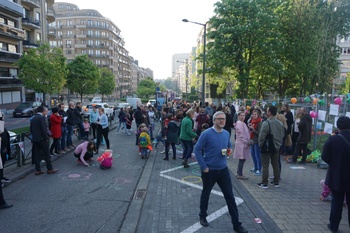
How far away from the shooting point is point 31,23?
4122cm

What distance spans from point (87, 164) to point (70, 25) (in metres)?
87.6

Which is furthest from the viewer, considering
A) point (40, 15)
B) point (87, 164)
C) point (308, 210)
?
point (40, 15)

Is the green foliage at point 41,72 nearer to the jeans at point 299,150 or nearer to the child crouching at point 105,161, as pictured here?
the child crouching at point 105,161

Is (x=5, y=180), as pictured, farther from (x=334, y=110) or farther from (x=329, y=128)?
(x=334, y=110)

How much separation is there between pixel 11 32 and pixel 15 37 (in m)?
0.85

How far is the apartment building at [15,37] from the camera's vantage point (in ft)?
116

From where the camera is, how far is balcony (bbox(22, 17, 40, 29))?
40.4 metres

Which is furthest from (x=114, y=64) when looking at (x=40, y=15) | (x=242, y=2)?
(x=242, y=2)

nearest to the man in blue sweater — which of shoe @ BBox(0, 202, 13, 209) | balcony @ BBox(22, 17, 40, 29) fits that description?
shoe @ BBox(0, 202, 13, 209)

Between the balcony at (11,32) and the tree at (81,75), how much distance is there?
955cm

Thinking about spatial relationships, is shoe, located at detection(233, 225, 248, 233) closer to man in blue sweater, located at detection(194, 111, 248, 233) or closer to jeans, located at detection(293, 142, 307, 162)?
man in blue sweater, located at detection(194, 111, 248, 233)

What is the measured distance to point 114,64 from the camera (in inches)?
3720

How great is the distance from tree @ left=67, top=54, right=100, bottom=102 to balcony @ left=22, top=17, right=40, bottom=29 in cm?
754

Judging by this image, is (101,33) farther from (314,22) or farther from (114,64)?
(314,22)
